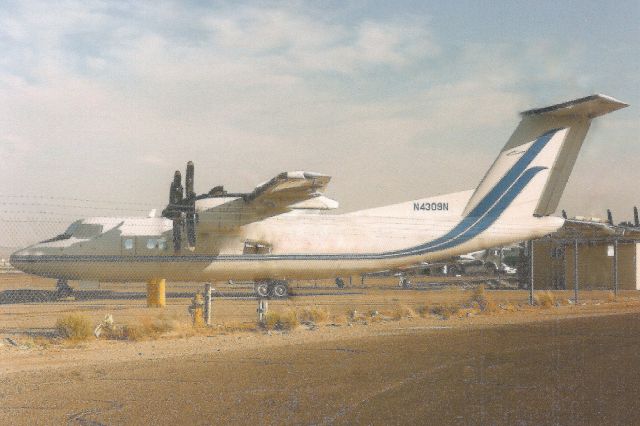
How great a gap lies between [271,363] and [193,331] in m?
5.96

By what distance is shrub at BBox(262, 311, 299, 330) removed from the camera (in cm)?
1920

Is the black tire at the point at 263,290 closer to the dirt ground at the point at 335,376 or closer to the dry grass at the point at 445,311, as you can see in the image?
the dry grass at the point at 445,311

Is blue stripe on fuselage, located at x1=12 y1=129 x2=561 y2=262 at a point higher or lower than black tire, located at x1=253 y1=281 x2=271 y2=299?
higher

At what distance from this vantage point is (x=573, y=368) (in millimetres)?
11148

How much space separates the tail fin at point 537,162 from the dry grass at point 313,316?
9.59m

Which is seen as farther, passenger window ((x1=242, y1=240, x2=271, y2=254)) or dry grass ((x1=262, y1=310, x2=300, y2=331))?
passenger window ((x1=242, y1=240, x2=271, y2=254))

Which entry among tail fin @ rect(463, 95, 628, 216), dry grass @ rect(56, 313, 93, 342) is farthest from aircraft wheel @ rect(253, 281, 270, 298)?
dry grass @ rect(56, 313, 93, 342)

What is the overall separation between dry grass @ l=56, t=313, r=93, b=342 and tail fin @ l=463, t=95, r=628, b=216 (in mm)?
17088

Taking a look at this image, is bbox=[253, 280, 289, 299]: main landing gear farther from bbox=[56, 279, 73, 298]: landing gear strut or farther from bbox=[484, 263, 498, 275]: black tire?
bbox=[484, 263, 498, 275]: black tire

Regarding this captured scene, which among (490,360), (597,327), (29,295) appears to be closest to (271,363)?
(490,360)

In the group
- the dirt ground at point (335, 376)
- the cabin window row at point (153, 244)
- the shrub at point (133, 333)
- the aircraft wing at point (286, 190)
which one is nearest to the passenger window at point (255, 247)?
the aircraft wing at point (286, 190)

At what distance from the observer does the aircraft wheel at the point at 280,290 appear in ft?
94.8

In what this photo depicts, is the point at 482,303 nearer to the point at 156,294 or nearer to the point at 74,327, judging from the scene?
the point at 156,294

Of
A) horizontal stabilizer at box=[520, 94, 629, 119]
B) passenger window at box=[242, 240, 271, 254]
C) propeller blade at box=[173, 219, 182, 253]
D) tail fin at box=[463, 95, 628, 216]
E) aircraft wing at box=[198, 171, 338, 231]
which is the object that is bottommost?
passenger window at box=[242, 240, 271, 254]
